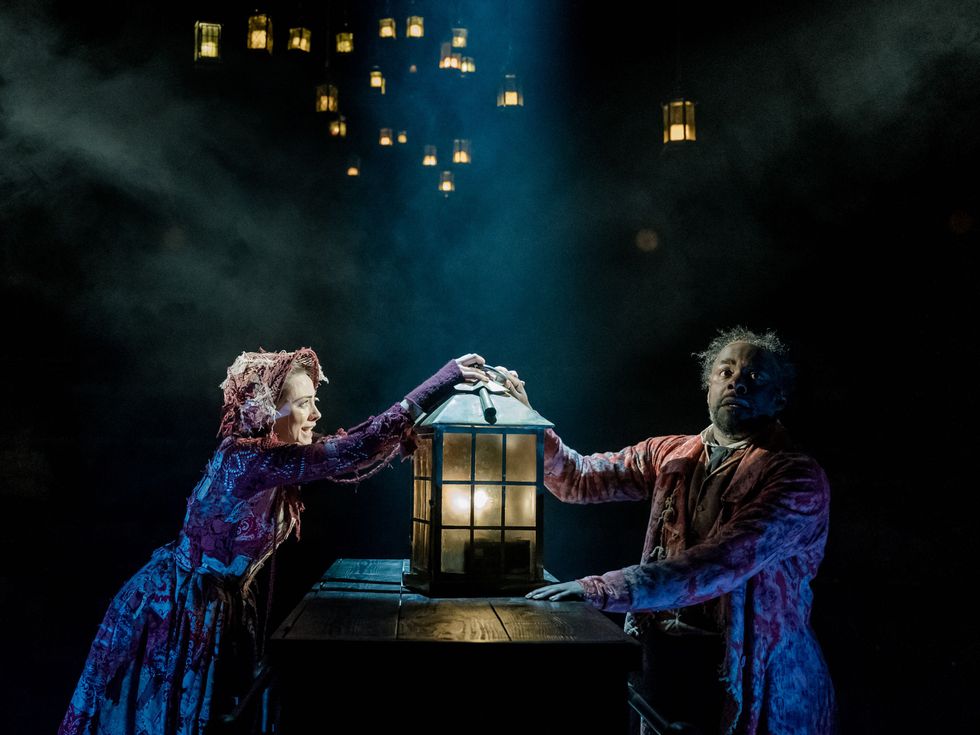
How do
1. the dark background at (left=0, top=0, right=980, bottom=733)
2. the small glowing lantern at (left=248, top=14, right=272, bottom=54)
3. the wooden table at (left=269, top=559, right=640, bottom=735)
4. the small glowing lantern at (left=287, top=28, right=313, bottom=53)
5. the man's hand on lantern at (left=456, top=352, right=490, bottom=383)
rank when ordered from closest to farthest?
the wooden table at (left=269, top=559, right=640, bottom=735) → the man's hand on lantern at (left=456, top=352, right=490, bottom=383) → the dark background at (left=0, top=0, right=980, bottom=733) → the small glowing lantern at (left=248, top=14, right=272, bottom=54) → the small glowing lantern at (left=287, top=28, right=313, bottom=53)

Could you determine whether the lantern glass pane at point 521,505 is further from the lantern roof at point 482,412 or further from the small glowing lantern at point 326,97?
the small glowing lantern at point 326,97

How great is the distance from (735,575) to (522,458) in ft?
2.28

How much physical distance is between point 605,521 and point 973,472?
7.11 feet

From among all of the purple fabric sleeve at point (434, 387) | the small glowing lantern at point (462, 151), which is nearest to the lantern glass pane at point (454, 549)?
the purple fabric sleeve at point (434, 387)

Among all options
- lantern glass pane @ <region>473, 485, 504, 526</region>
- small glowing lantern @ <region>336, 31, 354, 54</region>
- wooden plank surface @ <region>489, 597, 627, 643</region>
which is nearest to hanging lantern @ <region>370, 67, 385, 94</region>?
small glowing lantern @ <region>336, 31, 354, 54</region>

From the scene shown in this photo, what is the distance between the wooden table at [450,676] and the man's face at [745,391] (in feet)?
3.30

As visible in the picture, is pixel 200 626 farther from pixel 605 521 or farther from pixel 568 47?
pixel 568 47

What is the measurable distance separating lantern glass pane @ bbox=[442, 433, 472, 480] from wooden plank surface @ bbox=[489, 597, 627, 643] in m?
0.37

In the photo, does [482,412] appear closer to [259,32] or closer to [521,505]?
[521,505]

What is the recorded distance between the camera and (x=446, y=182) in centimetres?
500

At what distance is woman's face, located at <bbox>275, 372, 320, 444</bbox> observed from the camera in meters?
2.68

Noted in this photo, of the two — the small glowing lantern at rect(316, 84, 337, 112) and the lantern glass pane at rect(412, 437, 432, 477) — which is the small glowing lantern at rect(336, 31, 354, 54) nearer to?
the small glowing lantern at rect(316, 84, 337, 112)

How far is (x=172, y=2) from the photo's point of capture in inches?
192

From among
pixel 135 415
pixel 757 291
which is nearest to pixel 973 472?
pixel 757 291
